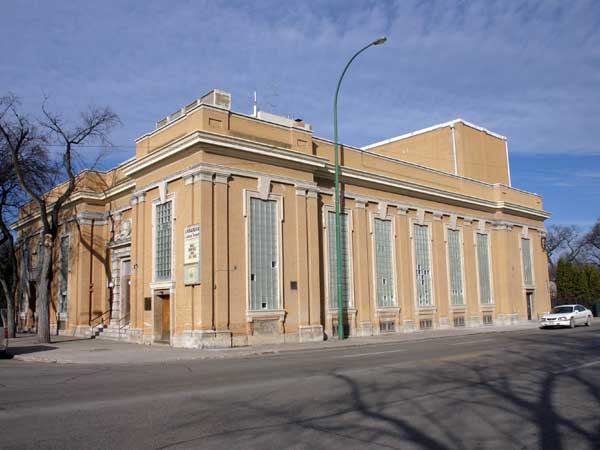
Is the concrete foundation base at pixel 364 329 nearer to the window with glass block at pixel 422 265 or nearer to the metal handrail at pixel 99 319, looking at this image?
the window with glass block at pixel 422 265

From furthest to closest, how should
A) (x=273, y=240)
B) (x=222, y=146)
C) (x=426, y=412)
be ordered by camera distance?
(x=273, y=240) → (x=222, y=146) → (x=426, y=412)

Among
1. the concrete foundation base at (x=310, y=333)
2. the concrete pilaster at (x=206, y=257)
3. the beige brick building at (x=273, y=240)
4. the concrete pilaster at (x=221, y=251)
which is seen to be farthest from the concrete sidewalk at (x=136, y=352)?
the concrete pilaster at (x=221, y=251)

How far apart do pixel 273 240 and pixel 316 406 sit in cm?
1604

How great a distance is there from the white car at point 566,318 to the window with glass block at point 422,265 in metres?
6.55

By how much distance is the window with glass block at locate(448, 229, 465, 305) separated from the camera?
36116 mm

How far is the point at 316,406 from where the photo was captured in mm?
8914

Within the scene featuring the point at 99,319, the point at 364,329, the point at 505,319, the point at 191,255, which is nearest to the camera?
the point at 191,255

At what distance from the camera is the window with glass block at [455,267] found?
36.1 metres

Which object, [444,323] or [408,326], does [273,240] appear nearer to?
[408,326]

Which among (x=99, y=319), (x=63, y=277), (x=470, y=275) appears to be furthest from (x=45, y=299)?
(x=470, y=275)

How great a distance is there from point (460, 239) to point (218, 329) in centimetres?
2120

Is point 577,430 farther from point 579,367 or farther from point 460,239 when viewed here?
point 460,239

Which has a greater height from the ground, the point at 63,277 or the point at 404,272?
the point at 63,277

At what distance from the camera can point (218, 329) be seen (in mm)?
21906
